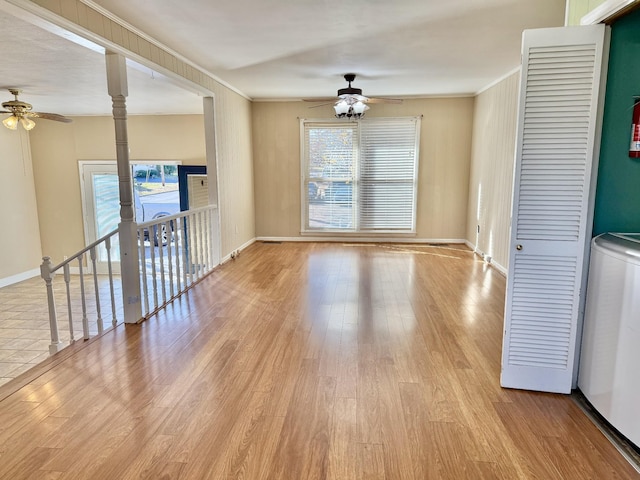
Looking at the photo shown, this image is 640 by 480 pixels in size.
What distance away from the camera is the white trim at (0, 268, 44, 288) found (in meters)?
6.95

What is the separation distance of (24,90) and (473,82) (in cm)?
621

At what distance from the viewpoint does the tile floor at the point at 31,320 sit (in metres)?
4.50

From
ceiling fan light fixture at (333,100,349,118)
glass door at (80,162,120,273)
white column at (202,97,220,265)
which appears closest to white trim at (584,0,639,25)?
ceiling fan light fixture at (333,100,349,118)

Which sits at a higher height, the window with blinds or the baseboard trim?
the window with blinds

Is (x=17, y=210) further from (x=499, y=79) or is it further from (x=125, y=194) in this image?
(x=499, y=79)

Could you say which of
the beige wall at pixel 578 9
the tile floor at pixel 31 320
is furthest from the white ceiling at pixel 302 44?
the tile floor at pixel 31 320

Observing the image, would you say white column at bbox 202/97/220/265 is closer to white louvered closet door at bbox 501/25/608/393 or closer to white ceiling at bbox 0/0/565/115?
white ceiling at bbox 0/0/565/115

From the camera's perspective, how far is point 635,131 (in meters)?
2.15

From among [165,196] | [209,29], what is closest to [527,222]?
[209,29]

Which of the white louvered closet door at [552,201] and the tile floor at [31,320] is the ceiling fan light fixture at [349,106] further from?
the tile floor at [31,320]

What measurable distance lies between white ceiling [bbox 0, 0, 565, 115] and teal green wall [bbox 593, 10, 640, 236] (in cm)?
104

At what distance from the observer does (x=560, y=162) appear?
2227 millimetres

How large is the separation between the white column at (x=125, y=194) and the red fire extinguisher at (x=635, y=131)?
349 cm

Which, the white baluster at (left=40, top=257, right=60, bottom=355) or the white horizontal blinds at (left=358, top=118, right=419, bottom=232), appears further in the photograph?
the white horizontal blinds at (left=358, top=118, right=419, bottom=232)
